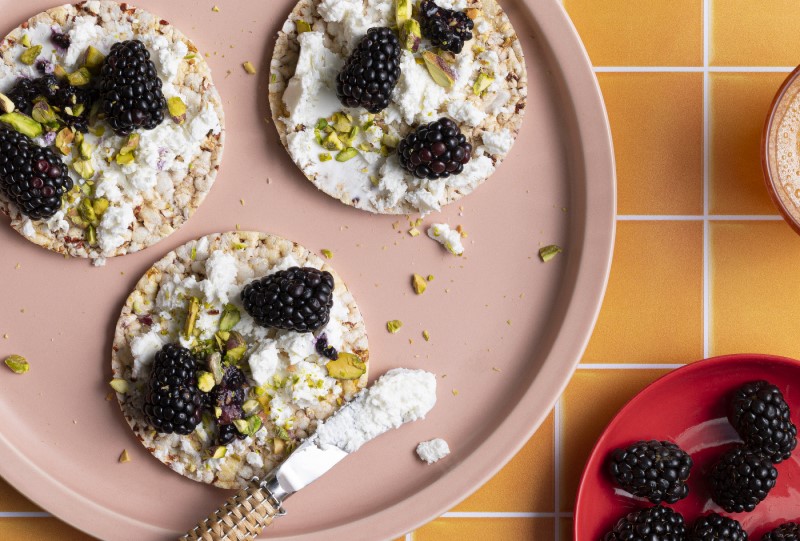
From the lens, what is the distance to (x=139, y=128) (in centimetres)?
145

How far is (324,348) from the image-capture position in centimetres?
147

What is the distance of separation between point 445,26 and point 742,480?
3.71 feet

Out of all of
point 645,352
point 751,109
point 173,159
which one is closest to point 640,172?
point 751,109

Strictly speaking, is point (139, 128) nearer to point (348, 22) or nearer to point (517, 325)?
point (348, 22)

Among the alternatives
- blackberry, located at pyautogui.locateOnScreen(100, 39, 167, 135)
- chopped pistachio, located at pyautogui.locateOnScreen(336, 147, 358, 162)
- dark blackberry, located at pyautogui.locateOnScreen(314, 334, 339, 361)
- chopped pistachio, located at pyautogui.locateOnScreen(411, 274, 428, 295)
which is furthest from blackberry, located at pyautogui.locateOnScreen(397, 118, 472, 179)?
blackberry, located at pyautogui.locateOnScreen(100, 39, 167, 135)

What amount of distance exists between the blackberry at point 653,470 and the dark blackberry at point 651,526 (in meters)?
0.03

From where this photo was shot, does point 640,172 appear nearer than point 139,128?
No

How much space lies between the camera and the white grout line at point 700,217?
5.34 feet

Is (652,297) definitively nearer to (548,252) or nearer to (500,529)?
(548,252)

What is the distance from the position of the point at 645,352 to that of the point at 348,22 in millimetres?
987

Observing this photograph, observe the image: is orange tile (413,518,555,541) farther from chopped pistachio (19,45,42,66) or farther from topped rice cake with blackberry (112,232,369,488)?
chopped pistachio (19,45,42,66)

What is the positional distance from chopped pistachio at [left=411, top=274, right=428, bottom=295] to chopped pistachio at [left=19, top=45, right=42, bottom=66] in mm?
916

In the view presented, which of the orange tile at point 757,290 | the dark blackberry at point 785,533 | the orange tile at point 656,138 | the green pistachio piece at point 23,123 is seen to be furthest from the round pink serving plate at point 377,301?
the dark blackberry at point 785,533

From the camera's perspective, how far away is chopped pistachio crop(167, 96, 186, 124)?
1465 mm
